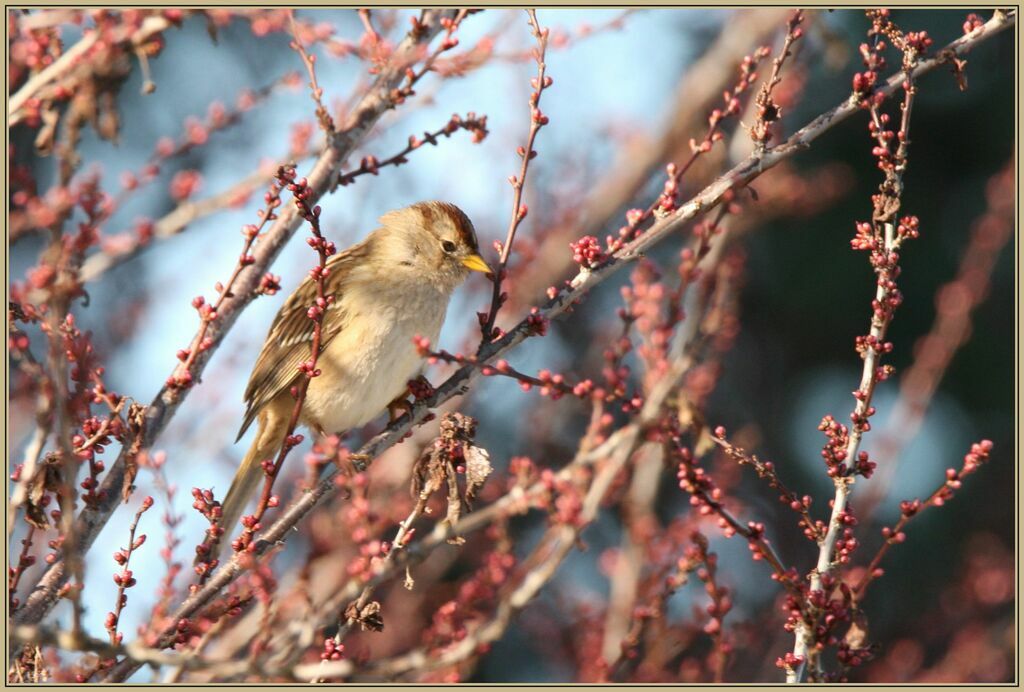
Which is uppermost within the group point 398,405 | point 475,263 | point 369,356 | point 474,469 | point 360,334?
point 475,263

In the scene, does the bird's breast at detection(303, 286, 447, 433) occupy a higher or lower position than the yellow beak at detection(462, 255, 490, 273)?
Answer: lower

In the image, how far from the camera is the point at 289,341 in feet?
16.9

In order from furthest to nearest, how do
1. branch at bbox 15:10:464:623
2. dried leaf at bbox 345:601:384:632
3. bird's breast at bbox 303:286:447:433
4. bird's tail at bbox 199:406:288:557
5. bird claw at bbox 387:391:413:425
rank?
bird claw at bbox 387:391:413:425
bird's breast at bbox 303:286:447:433
bird's tail at bbox 199:406:288:557
branch at bbox 15:10:464:623
dried leaf at bbox 345:601:384:632

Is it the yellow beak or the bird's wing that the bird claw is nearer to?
the bird's wing

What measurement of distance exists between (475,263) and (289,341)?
3.31ft

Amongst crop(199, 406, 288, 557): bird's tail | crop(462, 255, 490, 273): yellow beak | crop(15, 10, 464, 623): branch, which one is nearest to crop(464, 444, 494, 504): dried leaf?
crop(15, 10, 464, 623): branch

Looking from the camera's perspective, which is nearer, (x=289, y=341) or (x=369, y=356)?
(x=369, y=356)

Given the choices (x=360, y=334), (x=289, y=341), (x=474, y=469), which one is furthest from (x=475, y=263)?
(x=474, y=469)

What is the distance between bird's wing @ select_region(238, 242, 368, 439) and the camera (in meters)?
4.99

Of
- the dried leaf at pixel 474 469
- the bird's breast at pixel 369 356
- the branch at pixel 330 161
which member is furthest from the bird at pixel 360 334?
the dried leaf at pixel 474 469

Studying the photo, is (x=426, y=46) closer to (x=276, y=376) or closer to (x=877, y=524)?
(x=276, y=376)

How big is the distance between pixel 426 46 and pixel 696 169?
3019mm

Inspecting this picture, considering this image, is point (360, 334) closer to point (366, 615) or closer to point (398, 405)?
point (398, 405)

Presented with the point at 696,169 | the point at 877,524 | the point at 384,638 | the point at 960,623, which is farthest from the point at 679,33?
the point at 384,638
